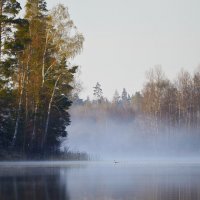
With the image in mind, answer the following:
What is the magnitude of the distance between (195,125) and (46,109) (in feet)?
132

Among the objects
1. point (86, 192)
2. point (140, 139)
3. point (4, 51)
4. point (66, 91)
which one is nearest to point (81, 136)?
point (140, 139)

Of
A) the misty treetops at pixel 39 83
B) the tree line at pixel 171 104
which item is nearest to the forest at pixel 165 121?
the tree line at pixel 171 104

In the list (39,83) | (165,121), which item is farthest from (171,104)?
(39,83)

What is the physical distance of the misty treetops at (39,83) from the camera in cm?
4228

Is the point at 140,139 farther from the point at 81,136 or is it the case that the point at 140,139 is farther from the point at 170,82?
the point at 81,136

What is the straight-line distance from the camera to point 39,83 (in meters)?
46.5

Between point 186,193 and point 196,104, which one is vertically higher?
point 196,104

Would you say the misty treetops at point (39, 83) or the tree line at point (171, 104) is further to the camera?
the tree line at point (171, 104)

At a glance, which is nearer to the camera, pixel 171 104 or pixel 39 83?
pixel 39 83

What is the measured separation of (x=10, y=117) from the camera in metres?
42.4

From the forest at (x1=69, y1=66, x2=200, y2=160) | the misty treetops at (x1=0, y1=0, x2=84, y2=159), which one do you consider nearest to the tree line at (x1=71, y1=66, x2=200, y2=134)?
the forest at (x1=69, y1=66, x2=200, y2=160)

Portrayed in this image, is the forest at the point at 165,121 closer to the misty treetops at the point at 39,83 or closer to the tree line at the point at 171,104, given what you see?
the tree line at the point at 171,104

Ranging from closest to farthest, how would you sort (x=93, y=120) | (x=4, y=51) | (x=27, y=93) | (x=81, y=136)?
(x=4, y=51), (x=27, y=93), (x=81, y=136), (x=93, y=120)

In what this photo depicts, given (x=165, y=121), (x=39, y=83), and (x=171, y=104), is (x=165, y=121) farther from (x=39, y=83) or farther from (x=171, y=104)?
(x=39, y=83)
